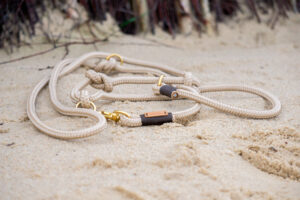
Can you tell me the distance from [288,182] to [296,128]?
0.34m

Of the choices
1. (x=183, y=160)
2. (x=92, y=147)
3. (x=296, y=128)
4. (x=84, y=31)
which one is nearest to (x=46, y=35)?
(x=84, y=31)

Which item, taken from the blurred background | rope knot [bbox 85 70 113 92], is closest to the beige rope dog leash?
rope knot [bbox 85 70 113 92]

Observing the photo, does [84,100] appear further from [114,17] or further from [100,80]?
[114,17]

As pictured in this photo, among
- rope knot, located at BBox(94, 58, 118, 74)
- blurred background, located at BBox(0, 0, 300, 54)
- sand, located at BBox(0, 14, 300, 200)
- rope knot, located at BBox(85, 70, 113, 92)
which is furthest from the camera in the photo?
blurred background, located at BBox(0, 0, 300, 54)

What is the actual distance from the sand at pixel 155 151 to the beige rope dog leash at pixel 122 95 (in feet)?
0.11

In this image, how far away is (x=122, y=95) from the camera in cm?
145

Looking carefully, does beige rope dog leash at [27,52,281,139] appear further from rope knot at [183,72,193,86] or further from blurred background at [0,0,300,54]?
blurred background at [0,0,300,54]

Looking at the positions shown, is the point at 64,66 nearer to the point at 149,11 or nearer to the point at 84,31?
the point at 84,31

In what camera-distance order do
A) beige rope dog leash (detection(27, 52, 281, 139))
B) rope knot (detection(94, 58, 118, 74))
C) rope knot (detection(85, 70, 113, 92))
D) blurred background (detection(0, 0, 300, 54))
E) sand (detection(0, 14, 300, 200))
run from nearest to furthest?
sand (detection(0, 14, 300, 200)) → beige rope dog leash (detection(27, 52, 281, 139)) → rope knot (detection(85, 70, 113, 92)) → rope knot (detection(94, 58, 118, 74)) → blurred background (detection(0, 0, 300, 54))

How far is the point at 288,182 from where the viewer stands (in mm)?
957

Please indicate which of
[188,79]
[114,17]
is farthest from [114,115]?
[114,17]

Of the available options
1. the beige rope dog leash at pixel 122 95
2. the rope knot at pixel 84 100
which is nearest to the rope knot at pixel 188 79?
the beige rope dog leash at pixel 122 95

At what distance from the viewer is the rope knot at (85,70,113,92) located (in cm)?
146

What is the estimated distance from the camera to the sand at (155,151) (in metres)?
0.88
